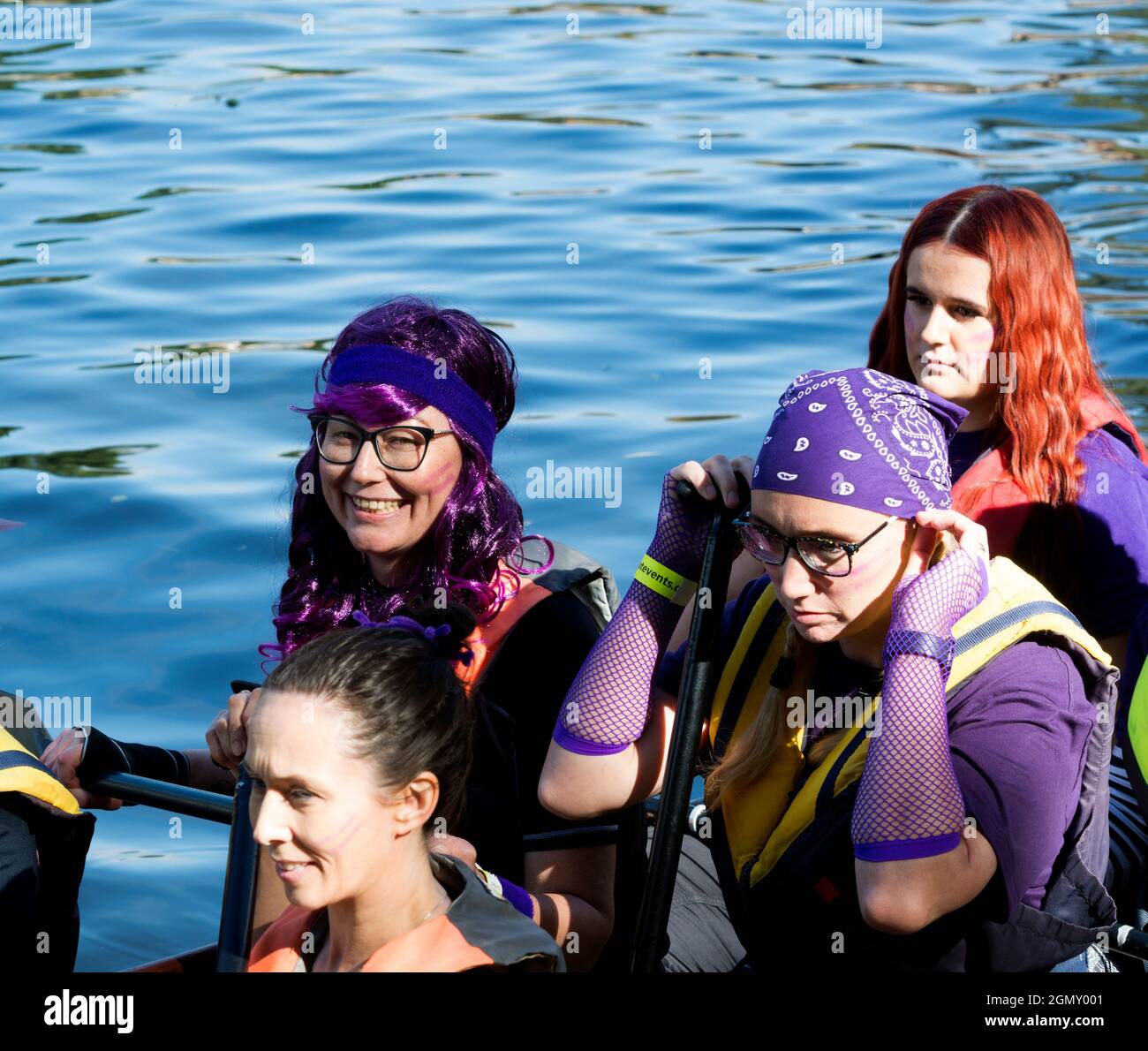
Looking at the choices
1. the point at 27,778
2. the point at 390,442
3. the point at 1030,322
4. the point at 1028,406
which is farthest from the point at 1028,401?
the point at 27,778

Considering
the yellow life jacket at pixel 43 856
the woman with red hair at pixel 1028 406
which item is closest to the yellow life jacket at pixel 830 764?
the woman with red hair at pixel 1028 406

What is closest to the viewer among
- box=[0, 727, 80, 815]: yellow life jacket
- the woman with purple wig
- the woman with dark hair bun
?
the woman with dark hair bun

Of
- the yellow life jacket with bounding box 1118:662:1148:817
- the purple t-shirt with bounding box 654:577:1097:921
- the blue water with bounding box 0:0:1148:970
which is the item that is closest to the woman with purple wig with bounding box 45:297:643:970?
the purple t-shirt with bounding box 654:577:1097:921

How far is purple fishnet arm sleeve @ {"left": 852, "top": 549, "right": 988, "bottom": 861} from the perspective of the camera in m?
2.39

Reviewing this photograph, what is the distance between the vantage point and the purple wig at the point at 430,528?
10.0ft

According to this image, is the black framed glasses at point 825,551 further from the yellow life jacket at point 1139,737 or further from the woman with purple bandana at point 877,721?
the yellow life jacket at point 1139,737

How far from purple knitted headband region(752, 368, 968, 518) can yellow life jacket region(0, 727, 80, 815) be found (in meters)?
1.18

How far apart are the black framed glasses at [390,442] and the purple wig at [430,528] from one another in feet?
0.07

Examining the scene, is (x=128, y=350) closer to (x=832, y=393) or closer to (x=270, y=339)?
(x=270, y=339)

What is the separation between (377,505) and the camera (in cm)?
310

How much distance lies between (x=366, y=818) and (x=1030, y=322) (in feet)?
6.11

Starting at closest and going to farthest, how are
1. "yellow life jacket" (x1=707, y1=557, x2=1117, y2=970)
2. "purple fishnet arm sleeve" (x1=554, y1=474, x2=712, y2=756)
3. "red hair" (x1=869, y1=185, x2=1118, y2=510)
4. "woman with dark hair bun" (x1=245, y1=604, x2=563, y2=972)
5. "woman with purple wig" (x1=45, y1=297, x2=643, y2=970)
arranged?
"woman with dark hair bun" (x1=245, y1=604, x2=563, y2=972)
"yellow life jacket" (x1=707, y1=557, x2=1117, y2=970)
"purple fishnet arm sleeve" (x1=554, y1=474, x2=712, y2=756)
"woman with purple wig" (x1=45, y1=297, x2=643, y2=970)
"red hair" (x1=869, y1=185, x2=1118, y2=510)

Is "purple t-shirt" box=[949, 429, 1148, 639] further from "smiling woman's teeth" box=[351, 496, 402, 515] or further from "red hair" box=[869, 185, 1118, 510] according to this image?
"smiling woman's teeth" box=[351, 496, 402, 515]
